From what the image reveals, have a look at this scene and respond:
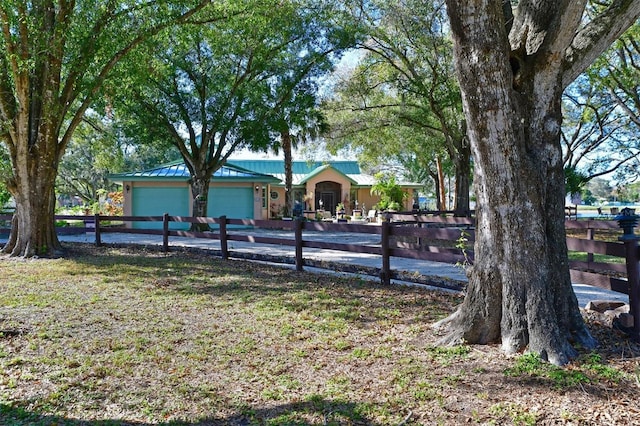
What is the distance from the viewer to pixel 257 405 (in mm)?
3523

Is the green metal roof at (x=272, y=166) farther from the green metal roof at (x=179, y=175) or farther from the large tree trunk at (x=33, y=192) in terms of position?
the large tree trunk at (x=33, y=192)

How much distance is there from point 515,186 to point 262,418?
2859mm

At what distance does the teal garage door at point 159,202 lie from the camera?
78.1 ft

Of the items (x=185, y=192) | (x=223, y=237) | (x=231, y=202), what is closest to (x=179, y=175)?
(x=185, y=192)

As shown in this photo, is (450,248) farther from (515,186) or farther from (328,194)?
(328,194)

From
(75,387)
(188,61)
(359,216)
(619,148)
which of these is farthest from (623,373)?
(619,148)

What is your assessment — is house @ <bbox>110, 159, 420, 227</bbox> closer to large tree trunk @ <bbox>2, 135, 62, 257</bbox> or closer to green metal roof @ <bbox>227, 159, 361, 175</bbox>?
green metal roof @ <bbox>227, 159, 361, 175</bbox>

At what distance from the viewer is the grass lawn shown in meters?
3.36

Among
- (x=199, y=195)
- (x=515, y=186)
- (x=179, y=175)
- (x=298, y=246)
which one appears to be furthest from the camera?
(x=179, y=175)

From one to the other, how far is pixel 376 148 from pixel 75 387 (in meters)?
22.2

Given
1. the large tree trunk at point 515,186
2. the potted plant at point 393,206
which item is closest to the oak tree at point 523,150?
the large tree trunk at point 515,186

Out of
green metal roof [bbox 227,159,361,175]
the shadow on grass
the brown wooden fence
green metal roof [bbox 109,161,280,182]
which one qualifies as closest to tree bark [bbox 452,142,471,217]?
the brown wooden fence

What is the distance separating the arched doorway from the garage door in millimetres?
11302

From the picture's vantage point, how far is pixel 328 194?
36.5 meters
